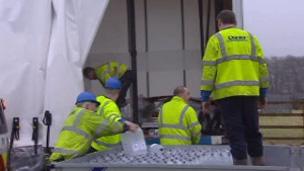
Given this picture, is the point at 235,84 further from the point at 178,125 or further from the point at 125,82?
the point at 125,82

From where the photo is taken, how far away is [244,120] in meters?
5.61

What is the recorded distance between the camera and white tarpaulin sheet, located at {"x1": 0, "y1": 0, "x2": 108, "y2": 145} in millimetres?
7398

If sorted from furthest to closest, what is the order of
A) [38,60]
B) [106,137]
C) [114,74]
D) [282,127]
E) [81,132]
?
[114,74], [282,127], [38,60], [106,137], [81,132]

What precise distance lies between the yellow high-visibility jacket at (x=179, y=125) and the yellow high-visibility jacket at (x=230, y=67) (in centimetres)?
188

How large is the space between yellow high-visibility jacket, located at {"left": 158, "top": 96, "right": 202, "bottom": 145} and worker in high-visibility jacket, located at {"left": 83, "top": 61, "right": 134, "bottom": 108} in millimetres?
2227

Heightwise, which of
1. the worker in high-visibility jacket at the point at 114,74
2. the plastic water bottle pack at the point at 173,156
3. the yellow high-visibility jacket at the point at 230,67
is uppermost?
the worker in high-visibility jacket at the point at 114,74

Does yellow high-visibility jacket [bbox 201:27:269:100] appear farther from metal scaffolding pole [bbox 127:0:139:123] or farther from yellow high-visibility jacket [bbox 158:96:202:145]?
metal scaffolding pole [bbox 127:0:139:123]

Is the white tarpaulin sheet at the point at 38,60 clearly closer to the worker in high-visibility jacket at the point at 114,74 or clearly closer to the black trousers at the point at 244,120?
the worker in high-visibility jacket at the point at 114,74

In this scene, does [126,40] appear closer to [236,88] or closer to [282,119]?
[282,119]

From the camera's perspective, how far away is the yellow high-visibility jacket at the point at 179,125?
7.47 meters

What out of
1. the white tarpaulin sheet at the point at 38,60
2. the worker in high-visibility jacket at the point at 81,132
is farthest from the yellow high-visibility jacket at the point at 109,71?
the worker in high-visibility jacket at the point at 81,132

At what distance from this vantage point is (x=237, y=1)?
7020mm

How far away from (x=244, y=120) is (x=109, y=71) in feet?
15.2

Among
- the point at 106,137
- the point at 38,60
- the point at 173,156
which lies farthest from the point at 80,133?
the point at 38,60
